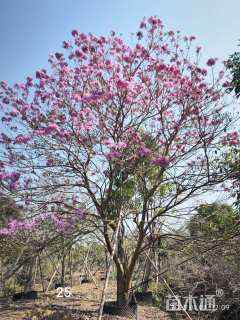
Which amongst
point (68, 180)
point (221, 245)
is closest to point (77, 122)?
point (68, 180)

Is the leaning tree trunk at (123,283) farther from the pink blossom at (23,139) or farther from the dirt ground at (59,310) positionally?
the pink blossom at (23,139)

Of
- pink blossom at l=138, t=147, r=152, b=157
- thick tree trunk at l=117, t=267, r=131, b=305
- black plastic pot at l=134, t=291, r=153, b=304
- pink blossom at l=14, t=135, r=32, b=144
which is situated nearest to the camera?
pink blossom at l=138, t=147, r=152, b=157

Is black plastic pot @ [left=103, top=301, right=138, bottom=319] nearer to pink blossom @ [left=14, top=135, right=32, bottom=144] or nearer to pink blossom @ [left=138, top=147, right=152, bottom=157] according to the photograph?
pink blossom @ [left=138, top=147, right=152, bottom=157]

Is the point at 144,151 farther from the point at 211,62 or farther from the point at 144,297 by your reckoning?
the point at 144,297

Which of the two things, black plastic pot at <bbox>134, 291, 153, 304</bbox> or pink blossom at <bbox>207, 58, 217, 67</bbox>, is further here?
black plastic pot at <bbox>134, 291, 153, 304</bbox>

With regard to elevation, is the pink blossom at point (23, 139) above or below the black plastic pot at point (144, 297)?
above

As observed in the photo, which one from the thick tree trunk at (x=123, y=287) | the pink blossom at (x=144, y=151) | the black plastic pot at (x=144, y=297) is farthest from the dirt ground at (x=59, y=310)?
the pink blossom at (x=144, y=151)

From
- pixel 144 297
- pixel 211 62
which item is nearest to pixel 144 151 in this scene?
pixel 211 62

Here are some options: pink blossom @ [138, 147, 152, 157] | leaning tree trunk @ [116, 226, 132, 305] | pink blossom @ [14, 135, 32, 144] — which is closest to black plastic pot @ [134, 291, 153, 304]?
leaning tree trunk @ [116, 226, 132, 305]

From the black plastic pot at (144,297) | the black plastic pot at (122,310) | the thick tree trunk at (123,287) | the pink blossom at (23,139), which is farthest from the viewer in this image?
the black plastic pot at (144,297)

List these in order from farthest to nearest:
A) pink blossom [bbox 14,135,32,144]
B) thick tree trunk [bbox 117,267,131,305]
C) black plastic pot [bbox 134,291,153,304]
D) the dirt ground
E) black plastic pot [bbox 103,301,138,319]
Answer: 1. black plastic pot [bbox 134,291,153,304]
2. thick tree trunk [bbox 117,267,131,305]
3. black plastic pot [bbox 103,301,138,319]
4. pink blossom [bbox 14,135,32,144]
5. the dirt ground

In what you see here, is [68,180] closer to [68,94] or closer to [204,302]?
[68,94]

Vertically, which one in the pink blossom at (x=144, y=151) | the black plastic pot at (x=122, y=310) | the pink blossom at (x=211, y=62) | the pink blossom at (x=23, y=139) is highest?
the pink blossom at (x=211, y=62)

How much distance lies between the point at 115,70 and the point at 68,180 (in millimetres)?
2031
